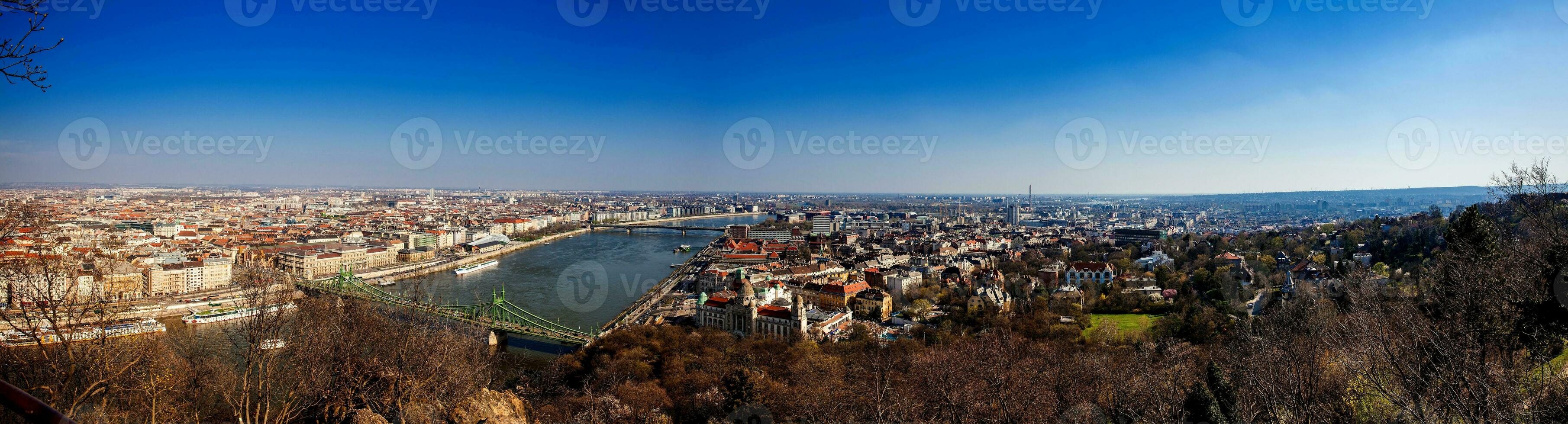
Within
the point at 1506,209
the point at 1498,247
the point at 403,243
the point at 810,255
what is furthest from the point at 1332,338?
the point at 403,243

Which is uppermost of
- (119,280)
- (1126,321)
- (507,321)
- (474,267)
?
(119,280)

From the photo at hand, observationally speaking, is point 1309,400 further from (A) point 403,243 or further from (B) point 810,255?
(A) point 403,243

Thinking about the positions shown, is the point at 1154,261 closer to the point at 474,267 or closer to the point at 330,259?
the point at 474,267

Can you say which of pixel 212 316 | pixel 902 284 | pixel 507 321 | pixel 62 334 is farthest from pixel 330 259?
pixel 62 334

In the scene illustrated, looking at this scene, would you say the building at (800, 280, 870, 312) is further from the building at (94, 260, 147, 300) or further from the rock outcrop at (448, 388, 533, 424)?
the building at (94, 260, 147, 300)

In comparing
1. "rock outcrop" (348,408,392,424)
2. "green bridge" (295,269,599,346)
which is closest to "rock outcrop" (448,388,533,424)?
"rock outcrop" (348,408,392,424)

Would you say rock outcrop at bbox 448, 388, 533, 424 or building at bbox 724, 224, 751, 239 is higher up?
rock outcrop at bbox 448, 388, 533, 424
